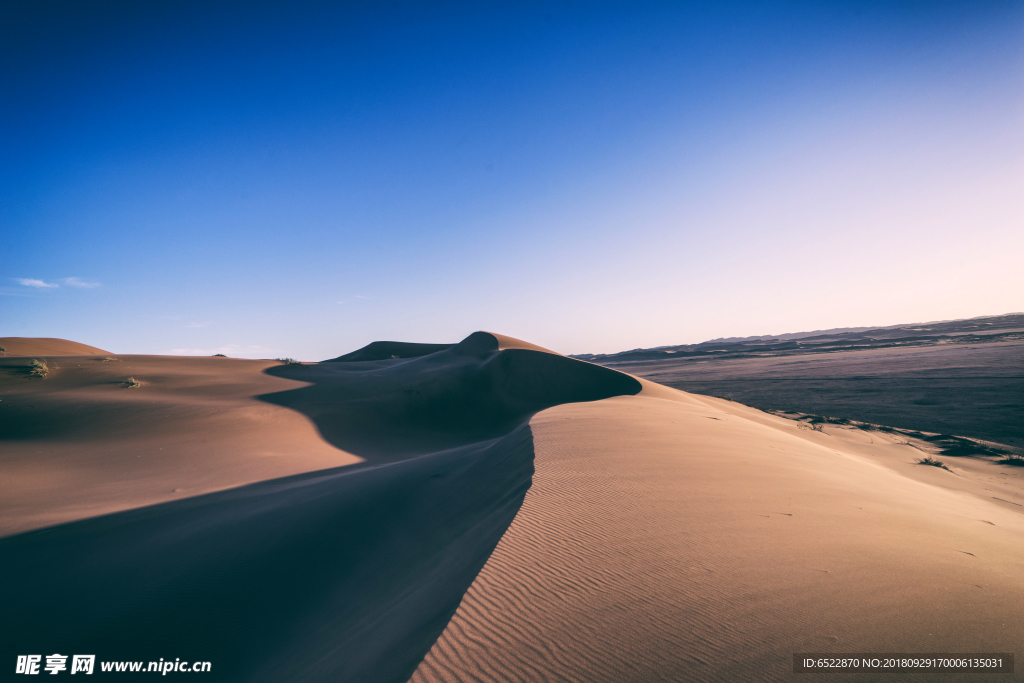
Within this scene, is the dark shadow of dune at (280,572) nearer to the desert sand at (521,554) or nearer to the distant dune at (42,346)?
the desert sand at (521,554)

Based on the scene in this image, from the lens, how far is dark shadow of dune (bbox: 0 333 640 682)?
2746 mm

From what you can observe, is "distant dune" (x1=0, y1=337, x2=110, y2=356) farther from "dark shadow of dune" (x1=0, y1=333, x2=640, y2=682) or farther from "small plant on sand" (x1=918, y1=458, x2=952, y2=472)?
"small plant on sand" (x1=918, y1=458, x2=952, y2=472)

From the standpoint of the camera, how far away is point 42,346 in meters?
23.5

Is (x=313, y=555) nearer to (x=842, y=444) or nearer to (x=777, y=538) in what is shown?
(x=777, y=538)

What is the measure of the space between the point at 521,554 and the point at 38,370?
717 inches

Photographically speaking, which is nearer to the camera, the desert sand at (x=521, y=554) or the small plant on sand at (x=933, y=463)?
the desert sand at (x=521, y=554)

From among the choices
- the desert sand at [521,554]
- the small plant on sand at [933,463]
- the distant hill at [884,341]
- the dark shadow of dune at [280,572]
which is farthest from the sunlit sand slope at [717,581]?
the distant hill at [884,341]

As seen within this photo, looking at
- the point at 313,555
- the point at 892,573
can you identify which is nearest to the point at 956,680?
the point at 892,573

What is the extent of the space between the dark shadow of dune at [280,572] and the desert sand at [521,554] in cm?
3

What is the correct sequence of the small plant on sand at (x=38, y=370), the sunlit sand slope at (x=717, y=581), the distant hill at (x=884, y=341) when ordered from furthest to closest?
the distant hill at (x=884, y=341)
the small plant on sand at (x=38, y=370)
the sunlit sand slope at (x=717, y=581)

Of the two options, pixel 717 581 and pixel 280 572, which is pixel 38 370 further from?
pixel 717 581

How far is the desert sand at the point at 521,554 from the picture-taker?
1.85 metres

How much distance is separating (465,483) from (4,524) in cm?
625

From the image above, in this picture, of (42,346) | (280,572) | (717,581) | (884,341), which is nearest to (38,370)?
(280,572)
